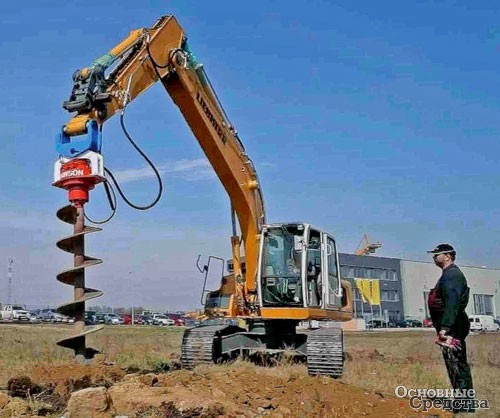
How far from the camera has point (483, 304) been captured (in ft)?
332

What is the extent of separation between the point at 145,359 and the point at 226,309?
2237mm

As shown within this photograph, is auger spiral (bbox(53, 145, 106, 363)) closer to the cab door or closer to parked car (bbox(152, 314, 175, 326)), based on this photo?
the cab door

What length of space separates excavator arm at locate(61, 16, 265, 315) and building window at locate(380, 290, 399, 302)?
78832 mm

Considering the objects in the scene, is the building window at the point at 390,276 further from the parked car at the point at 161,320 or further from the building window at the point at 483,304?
the parked car at the point at 161,320

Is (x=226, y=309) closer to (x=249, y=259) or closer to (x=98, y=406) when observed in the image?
(x=249, y=259)

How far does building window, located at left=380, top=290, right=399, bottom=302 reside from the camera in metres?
90.3

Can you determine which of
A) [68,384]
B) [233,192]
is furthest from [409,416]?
[233,192]

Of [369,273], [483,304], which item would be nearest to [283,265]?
[369,273]

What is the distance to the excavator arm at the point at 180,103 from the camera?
932 cm

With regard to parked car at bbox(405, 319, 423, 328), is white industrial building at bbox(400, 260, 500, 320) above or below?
above

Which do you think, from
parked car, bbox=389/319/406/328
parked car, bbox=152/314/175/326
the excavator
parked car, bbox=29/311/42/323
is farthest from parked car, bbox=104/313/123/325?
the excavator

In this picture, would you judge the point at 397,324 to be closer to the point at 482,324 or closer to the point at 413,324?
the point at 413,324

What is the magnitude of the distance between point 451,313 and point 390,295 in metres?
86.9

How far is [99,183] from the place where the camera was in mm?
8555
